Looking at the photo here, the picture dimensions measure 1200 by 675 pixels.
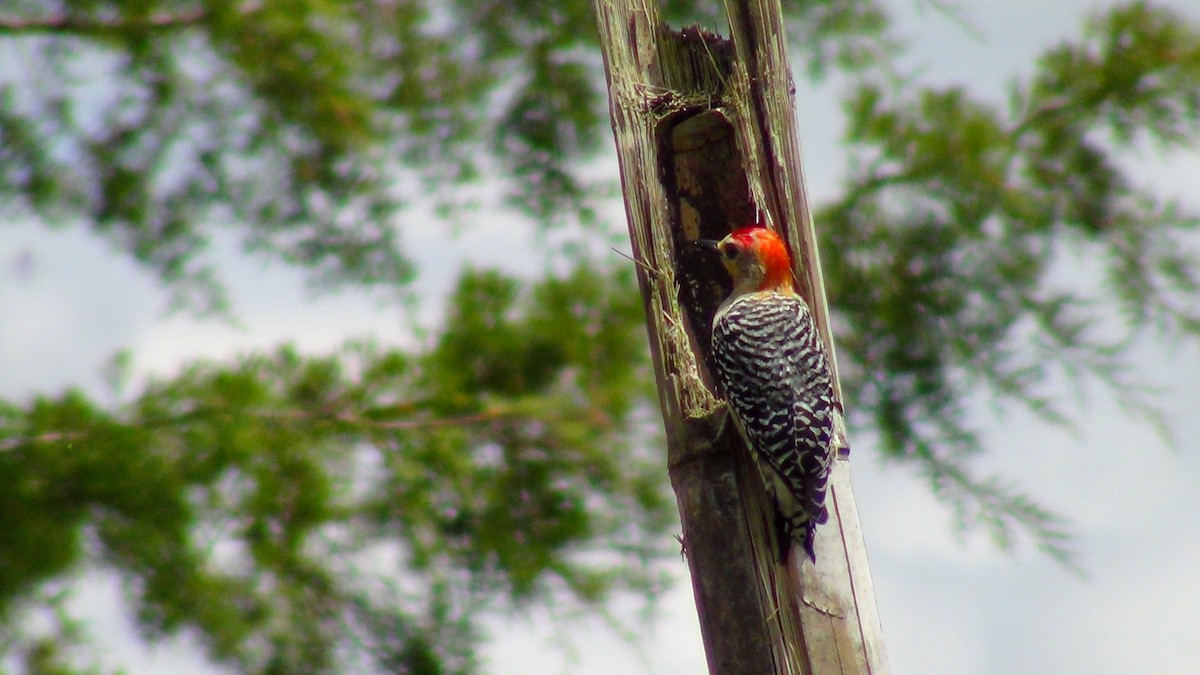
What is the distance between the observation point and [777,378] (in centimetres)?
365

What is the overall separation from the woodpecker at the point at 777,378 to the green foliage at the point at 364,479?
2881 mm

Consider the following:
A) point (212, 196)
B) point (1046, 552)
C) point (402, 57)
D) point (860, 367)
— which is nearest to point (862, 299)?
point (860, 367)

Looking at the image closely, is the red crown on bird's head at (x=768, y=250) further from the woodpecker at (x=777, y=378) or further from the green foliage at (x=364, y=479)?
the green foliage at (x=364, y=479)

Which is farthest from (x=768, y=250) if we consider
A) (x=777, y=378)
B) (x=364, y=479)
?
(x=364, y=479)

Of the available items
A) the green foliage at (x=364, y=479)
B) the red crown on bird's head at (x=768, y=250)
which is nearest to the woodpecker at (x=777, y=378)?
the red crown on bird's head at (x=768, y=250)

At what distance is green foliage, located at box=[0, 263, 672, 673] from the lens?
6.30 meters

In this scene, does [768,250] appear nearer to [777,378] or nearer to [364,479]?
[777,378]

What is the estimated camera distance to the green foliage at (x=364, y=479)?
6.30 metres

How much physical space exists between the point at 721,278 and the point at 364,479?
10.5 feet

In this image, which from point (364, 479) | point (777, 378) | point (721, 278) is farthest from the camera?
point (364, 479)

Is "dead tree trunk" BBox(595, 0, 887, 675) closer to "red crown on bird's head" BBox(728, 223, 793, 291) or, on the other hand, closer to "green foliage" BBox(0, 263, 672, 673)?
"red crown on bird's head" BBox(728, 223, 793, 291)

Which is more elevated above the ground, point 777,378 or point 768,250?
point 768,250

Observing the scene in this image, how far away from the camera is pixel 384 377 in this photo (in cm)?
662

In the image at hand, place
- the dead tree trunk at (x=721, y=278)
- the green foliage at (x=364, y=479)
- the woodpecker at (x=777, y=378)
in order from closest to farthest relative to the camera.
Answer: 1. the dead tree trunk at (x=721, y=278)
2. the woodpecker at (x=777, y=378)
3. the green foliage at (x=364, y=479)
